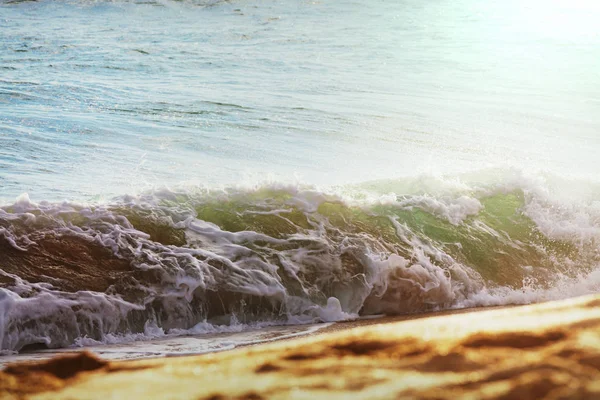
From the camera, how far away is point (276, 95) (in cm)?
1549

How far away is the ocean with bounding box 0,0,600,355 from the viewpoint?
17.8ft

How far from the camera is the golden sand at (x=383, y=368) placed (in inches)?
27.3

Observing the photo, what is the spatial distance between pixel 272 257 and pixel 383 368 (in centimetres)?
533

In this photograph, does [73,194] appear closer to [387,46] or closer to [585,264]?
[585,264]

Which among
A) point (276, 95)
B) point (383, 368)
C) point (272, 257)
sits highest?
point (383, 368)

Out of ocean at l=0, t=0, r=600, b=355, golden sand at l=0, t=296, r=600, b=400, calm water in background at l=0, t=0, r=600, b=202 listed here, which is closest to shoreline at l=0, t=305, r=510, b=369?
ocean at l=0, t=0, r=600, b=355

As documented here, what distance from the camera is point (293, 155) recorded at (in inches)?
413

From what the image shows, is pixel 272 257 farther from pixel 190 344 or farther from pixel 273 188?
pixel 190 344

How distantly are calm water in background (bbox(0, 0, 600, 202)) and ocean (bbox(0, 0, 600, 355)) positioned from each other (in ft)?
0.25

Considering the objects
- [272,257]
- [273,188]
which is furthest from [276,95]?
[272,257]

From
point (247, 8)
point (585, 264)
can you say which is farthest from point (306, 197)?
point (247, 8)

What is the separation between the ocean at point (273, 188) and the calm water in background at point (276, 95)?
0.07 metres

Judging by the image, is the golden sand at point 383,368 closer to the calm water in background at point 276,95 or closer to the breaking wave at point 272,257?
the breaking wave at point 272,257

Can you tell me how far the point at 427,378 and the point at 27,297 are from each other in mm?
4664
